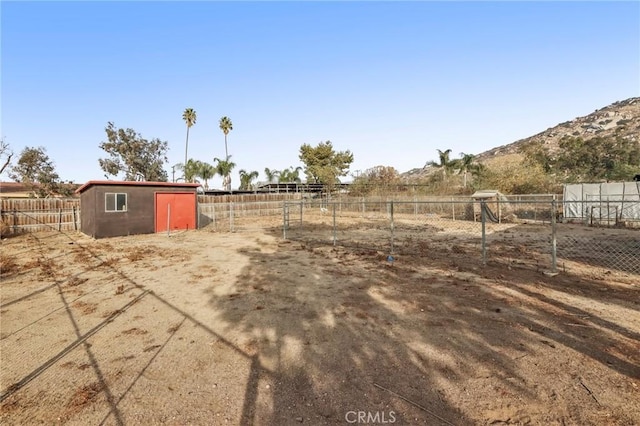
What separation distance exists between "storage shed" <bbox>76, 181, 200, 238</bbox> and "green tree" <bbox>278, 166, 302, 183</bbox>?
94.6ft

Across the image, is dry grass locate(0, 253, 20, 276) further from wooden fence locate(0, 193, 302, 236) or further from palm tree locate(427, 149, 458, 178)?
palm tree locate(427, 149, 458, 178)

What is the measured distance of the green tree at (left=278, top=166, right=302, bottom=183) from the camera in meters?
48.1

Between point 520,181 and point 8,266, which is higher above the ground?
point 520,181

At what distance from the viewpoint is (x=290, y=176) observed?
48875mm

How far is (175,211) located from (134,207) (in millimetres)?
2217

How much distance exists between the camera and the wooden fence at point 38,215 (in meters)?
17.3

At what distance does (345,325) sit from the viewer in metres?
4.76

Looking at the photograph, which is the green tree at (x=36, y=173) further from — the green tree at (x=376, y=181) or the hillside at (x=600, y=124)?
the hillside at (x=600, y=124)

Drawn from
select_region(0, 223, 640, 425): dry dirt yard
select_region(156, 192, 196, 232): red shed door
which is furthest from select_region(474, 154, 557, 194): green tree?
select_region(156, 192, 196, 232): red shed door

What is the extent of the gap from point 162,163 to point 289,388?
4550 centimetres

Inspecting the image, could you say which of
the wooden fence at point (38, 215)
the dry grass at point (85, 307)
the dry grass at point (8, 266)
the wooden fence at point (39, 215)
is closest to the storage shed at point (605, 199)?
the dry grass at point (85, 307)

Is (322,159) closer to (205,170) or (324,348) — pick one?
(205,170)

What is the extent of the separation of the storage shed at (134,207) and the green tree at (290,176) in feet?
94.6

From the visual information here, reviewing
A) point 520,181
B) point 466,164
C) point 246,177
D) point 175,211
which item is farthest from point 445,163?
point 175,211
